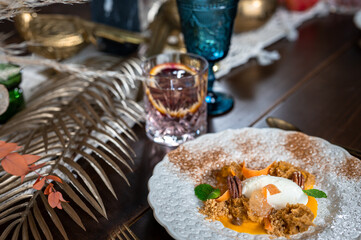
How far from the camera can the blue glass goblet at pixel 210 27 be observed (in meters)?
0.79

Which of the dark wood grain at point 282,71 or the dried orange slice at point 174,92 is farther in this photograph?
the dark wood grain at point 282,71

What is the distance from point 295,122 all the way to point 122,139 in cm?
34

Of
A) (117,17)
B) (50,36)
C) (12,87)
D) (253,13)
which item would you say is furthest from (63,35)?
(253,13)

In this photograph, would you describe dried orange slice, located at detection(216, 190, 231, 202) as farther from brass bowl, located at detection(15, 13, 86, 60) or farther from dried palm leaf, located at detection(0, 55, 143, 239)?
brass bowl, located at detection(15, 13, 86, 60)

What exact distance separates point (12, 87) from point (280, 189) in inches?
21.3

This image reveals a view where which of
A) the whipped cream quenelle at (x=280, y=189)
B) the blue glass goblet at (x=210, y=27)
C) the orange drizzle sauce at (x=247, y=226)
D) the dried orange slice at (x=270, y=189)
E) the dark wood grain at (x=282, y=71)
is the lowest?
the dark wood grain at (x=282, y=71)

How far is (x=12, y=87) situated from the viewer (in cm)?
81

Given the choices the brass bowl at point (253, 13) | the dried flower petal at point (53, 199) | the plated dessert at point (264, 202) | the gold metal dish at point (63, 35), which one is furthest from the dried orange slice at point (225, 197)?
the brass bowl at point (253, 13)

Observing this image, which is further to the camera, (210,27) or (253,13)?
(253,13)

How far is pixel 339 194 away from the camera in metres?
0.58

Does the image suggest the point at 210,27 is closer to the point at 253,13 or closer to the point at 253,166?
the point at 253,166

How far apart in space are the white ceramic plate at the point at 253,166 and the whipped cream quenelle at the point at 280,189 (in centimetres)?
4

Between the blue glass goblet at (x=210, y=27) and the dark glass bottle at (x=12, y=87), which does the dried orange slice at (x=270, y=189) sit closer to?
the blue glass goblet at (x=210, y=27)

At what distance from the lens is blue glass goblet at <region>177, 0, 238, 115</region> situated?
0.79 m
